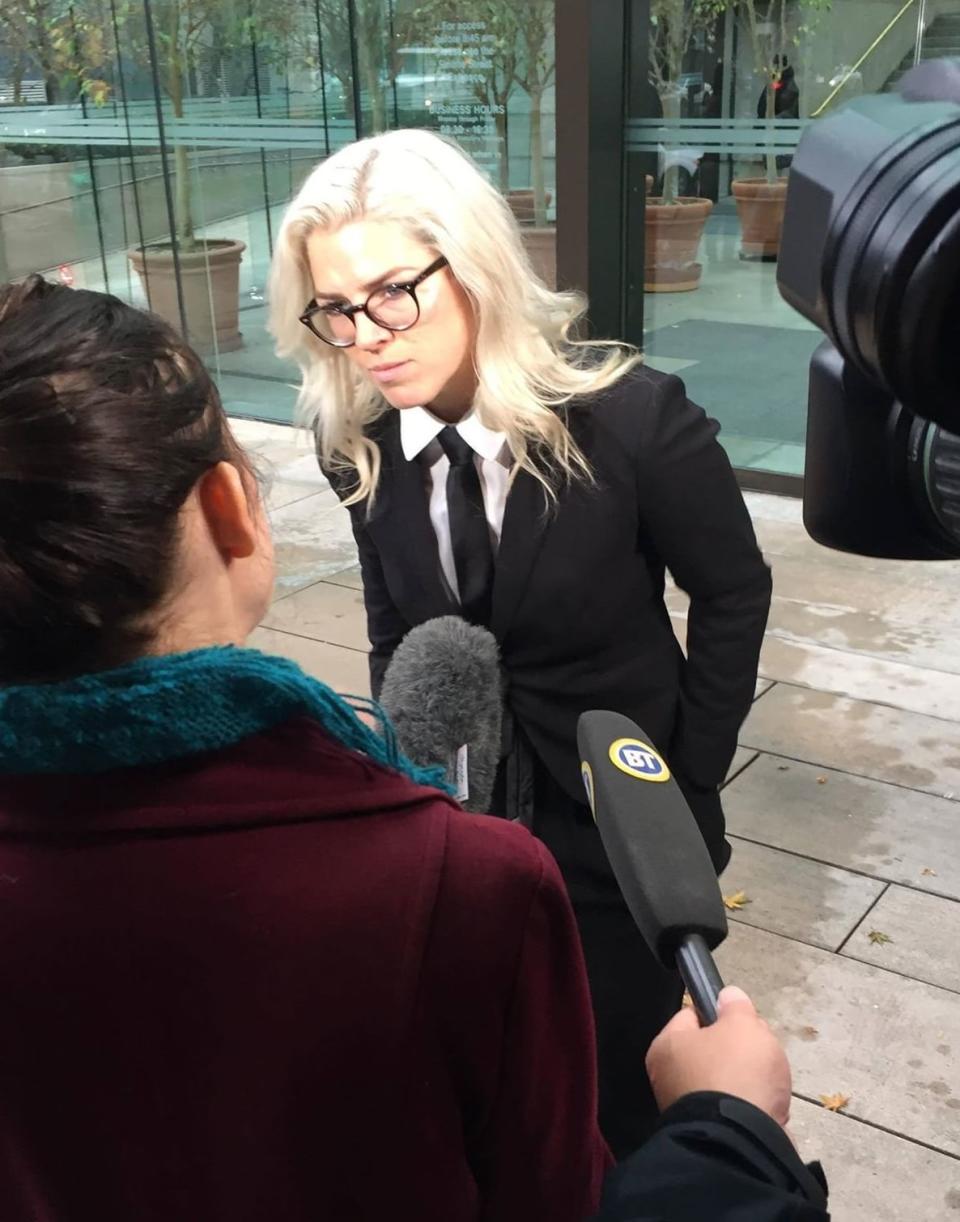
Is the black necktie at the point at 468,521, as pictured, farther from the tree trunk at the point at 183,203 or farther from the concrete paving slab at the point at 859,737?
the tree trunk at the point at 183,203

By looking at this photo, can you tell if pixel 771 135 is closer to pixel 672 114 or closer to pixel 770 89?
pixel 770 89

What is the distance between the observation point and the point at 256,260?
758 cm

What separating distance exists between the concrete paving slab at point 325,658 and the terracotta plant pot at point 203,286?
3595 mm

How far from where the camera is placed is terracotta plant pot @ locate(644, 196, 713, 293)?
5996 millimetres

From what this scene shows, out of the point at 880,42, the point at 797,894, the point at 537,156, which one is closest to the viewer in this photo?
the point at 797,894

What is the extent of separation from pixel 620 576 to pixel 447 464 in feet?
1.03

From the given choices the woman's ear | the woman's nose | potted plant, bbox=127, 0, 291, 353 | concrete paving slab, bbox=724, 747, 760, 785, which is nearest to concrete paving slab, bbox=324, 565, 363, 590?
concrete paving slab, bbox=724, 747, 760, 785

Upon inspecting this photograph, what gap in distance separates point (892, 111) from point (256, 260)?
276 inches

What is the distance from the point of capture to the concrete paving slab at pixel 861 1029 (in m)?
2.50

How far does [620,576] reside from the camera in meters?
1.89

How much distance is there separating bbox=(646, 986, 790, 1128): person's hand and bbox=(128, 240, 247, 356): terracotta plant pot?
24.0ft

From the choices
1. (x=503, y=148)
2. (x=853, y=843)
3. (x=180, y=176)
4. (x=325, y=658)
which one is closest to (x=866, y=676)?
(x=853, y=843)

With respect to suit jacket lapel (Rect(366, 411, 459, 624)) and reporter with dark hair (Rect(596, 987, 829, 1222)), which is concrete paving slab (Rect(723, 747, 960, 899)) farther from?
reporter with dark hair (Rect(596, 987, 829, 1222))

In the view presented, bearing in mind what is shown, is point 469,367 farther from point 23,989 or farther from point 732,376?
point 732,376
